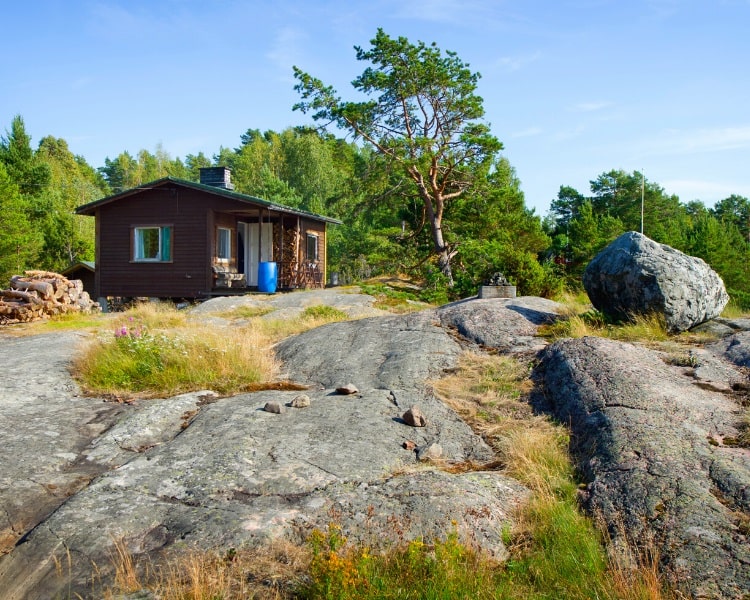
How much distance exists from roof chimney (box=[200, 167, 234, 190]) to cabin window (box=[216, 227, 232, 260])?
119 inches

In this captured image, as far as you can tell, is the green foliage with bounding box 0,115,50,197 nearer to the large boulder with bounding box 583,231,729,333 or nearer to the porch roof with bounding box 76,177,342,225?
the porch roof with bounding box 76,177,342,225

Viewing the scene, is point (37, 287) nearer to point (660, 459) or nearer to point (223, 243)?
point (223, 243)

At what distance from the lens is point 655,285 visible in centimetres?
835

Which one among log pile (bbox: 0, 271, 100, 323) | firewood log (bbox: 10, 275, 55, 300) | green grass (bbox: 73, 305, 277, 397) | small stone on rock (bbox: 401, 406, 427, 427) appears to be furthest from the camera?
firewood log (bbox: 10, 275, 55, 300)

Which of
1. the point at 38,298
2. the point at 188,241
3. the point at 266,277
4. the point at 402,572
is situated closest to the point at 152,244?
the point at 188,241

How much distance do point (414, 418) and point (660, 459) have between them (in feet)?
7.05

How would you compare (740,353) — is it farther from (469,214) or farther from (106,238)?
(106,238)

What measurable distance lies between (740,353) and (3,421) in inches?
305

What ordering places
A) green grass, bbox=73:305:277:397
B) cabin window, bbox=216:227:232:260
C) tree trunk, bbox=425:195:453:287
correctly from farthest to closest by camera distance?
tree trunk, bbox=425:195:453:287 < cabin window, bbox=216:227:232:260 < green grass, bbox=73:305:277:397

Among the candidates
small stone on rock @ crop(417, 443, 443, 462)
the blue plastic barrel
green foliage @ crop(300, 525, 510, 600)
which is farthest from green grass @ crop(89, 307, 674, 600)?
the blue plastic barrel

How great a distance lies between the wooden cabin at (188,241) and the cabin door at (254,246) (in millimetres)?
39

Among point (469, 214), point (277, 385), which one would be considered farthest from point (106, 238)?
point (277, 385)

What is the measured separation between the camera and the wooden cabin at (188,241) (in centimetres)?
2183

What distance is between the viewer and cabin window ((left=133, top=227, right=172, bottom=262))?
73.3 feet
